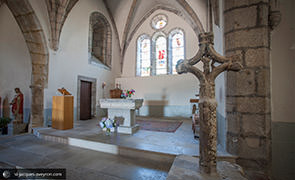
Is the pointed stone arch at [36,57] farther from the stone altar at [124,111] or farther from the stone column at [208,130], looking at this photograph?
the stone column at [208,130]

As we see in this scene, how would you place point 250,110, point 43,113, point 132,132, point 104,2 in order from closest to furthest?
point 250,110 < point 132,132 < point 43,113 < point 104,2

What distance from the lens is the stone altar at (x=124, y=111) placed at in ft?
12.5

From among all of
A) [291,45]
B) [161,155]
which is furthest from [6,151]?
[291,45]

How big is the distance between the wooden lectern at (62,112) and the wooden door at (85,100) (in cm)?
229

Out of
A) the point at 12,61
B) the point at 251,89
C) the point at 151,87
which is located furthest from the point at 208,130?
the point at 12,61

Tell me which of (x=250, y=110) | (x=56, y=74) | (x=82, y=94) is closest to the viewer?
(x=250, y=110)

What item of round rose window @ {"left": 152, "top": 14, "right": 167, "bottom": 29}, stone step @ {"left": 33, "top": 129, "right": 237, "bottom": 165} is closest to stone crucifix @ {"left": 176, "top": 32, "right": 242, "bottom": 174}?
stone step @ {"left": 33, "top": 129, "right": 237, "bottom": 165}

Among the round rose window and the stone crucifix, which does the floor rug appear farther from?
the round rose window

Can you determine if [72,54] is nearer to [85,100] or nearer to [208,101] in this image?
[85,100]

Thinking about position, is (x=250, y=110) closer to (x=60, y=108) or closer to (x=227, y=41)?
(x=227, y=41)

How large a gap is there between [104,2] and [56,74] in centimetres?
528

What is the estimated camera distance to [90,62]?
691 cm

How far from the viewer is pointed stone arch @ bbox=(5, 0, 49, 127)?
488 cm

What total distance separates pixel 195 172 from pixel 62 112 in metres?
4.12
